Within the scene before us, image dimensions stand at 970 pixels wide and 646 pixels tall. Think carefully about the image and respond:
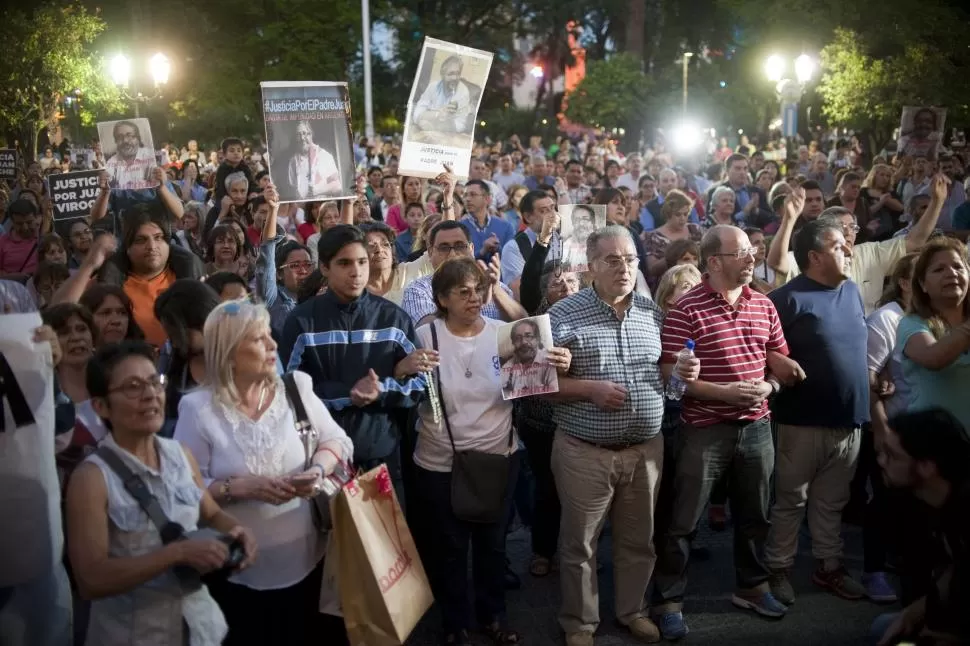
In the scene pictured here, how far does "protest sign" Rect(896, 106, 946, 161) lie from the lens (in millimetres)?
13211

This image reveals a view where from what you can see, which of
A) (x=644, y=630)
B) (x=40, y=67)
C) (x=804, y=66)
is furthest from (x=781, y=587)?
(x=40, y=67)

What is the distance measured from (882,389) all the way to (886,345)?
27 cm

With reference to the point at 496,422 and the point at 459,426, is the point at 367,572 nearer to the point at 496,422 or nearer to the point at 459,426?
the point at 459,426

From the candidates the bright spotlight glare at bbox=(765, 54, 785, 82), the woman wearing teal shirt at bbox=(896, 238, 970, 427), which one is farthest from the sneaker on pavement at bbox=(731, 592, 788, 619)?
the bright spotlight glare at bbox=(765, 54, 785, 82)

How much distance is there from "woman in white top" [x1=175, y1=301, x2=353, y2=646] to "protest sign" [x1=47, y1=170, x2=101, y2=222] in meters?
6.04

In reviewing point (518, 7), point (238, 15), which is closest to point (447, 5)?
point (518, 7)

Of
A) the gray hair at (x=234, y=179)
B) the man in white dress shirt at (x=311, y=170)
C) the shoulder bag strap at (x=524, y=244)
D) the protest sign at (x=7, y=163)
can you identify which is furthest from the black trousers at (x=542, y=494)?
the protest sign at (x=7, y=163)

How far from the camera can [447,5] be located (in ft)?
137

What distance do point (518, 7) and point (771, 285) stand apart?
38.7 meters

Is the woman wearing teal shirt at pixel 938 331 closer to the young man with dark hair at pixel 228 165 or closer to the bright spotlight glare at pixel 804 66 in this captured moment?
the young man with dark hair at pixel 228 165

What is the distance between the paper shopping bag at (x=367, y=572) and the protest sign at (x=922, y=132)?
→ 1133cm

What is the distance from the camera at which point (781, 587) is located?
5902mm

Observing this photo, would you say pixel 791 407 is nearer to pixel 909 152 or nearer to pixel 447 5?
pixel 909 152

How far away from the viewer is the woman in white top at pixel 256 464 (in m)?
3.95
